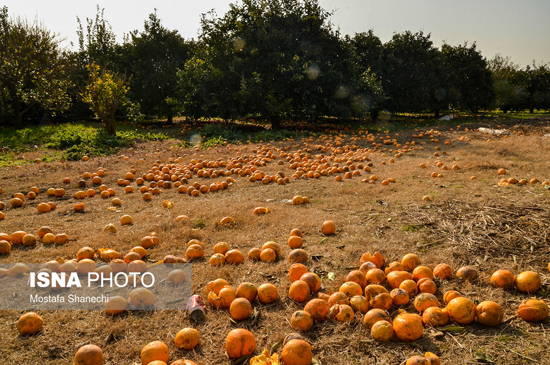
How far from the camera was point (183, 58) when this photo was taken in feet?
102

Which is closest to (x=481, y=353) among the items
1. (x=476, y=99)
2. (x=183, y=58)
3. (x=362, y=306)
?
(x=362, y=306)

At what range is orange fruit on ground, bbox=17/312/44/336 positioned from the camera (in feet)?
9.48

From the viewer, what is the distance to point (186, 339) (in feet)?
8.82

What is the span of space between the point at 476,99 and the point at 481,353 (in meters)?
37.3

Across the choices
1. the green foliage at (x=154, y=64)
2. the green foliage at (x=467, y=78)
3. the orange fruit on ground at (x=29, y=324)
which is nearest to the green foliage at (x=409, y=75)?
the green foliage at (x=467, y=78)

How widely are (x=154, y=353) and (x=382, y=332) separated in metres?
1.85

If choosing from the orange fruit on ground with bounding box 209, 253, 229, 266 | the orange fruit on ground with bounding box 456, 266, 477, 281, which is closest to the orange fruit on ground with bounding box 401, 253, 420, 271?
the orange fruit on ground with bounding box 456, 266, 477, 281

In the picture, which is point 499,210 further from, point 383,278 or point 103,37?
point 103,37

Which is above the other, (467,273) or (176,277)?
(467,273)

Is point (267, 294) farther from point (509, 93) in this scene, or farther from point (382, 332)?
point (509, 93)

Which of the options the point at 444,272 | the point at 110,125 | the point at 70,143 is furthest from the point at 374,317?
the point at 110,125

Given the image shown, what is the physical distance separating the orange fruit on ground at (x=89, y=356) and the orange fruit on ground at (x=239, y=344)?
100 cm

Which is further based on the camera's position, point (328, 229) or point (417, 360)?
point (328, 229)

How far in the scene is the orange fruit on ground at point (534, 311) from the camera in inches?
109
